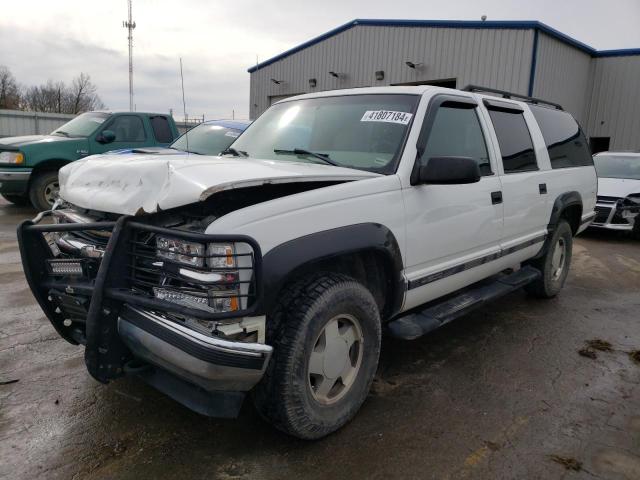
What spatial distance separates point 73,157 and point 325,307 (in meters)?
8.41

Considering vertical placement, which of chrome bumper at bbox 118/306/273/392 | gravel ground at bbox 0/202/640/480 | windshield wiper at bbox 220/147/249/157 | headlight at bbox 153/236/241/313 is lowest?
gravel ground at bbox 0/202/640/480

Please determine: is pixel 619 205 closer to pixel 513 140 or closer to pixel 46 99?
pixel 513 140

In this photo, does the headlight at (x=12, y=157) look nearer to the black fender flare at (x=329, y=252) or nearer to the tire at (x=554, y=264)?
the black fender flare at (x=329, y=252)

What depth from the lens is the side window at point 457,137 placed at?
11.6 ft

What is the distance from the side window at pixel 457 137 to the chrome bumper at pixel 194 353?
184cm

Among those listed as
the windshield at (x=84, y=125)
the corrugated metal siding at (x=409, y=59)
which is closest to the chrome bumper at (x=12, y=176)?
the windshield at (x=84, y=125)

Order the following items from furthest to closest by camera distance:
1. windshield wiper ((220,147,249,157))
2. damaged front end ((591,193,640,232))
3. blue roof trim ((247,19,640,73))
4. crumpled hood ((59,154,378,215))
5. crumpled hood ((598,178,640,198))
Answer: blue roof trim ((247,19,640,73)) → crumpled hood ((598,178,640,198)) → damaged front end ((591,193,640,232)) → windshield wiper ((220,147,249,157)) → crumpled hood ((59,154,378,215))

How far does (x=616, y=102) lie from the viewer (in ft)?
59.7

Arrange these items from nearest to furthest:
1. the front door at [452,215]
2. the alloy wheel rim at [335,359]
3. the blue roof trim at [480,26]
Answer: the alloy wheel rim at [335,359] < the front door at [452,215] < the blue roof trim at [480,26]

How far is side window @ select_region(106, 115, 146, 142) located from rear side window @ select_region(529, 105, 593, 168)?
750cm

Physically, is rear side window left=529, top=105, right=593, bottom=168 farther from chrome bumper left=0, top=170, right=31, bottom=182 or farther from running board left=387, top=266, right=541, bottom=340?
chrome bumper left=0, top=170, right=31, bottom=182

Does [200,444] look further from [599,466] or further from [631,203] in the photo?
[631,203]

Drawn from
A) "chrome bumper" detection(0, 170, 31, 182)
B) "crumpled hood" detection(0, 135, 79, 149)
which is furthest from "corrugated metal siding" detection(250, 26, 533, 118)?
"chrome bumper" detection(0, 170, 31, 182)

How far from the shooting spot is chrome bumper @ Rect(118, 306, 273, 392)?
2174mm
